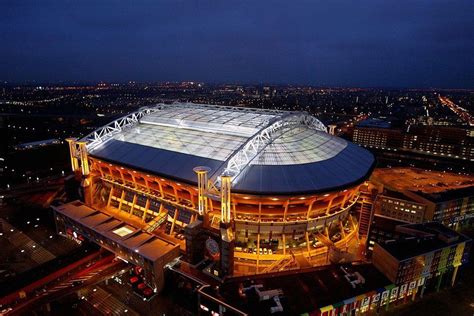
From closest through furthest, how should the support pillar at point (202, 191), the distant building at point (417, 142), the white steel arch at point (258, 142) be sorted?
the support pillar at point (202, 191) → the white steel arch at point (258, 142) → the distant building at point (417, 142)

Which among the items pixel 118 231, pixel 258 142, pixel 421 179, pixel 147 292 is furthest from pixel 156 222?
pixel 421 179

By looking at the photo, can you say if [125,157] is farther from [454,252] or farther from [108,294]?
[454,252]

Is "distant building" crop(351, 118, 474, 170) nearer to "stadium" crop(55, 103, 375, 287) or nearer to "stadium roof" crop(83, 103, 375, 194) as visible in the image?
"stadium roof" crop(83, 103, 375, 194)

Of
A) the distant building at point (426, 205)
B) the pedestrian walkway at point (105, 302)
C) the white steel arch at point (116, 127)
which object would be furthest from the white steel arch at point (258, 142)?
the white steel arch at point (116, 127)

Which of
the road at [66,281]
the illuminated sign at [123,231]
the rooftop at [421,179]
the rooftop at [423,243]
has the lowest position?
the road at [66,281]

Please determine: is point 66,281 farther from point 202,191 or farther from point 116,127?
point 116,127

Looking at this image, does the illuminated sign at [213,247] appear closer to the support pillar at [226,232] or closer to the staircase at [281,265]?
the support pillar at [226,232]
